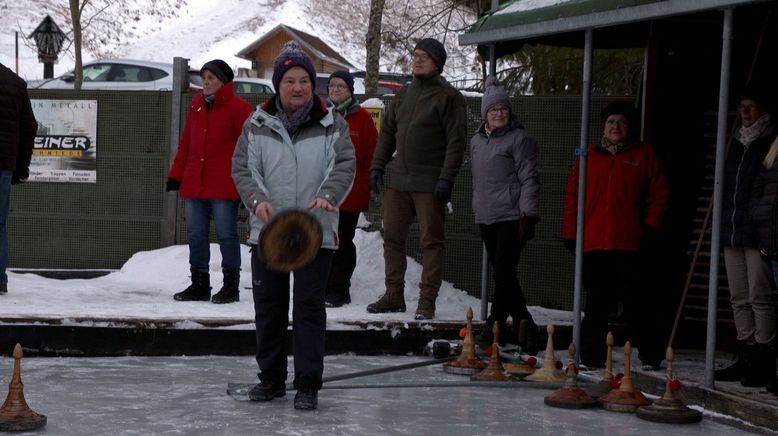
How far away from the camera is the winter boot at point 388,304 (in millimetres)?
9391

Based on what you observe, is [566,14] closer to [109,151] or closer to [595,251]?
[595,251]

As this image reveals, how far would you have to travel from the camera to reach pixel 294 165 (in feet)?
21.4

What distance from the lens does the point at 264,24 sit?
63938mm

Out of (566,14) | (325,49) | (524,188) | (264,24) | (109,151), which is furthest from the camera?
(264,24)

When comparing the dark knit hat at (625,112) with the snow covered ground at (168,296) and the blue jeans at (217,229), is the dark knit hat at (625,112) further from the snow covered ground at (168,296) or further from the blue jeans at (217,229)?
the blue jeans at (217,229)

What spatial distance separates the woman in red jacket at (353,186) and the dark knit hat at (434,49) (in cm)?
79

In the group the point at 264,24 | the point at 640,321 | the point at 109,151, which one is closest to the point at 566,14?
the point at 640,321

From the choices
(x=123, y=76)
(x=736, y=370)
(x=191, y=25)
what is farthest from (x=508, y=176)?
(x=191, y=25)

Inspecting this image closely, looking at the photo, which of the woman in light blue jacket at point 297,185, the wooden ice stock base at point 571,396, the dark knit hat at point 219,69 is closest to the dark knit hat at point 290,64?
the woman in light blue jacket at point 297,185

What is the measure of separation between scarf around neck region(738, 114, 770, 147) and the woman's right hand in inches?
107

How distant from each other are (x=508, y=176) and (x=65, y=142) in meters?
5.19

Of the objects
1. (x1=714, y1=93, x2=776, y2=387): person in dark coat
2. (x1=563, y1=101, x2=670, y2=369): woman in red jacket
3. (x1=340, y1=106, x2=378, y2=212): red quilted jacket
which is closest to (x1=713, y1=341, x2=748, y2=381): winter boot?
(x1=714, y1=93, x2=776, y2=387): person in dark coat

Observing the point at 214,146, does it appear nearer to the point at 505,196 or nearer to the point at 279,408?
the point at 505,196

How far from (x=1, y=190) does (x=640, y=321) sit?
183 inches
